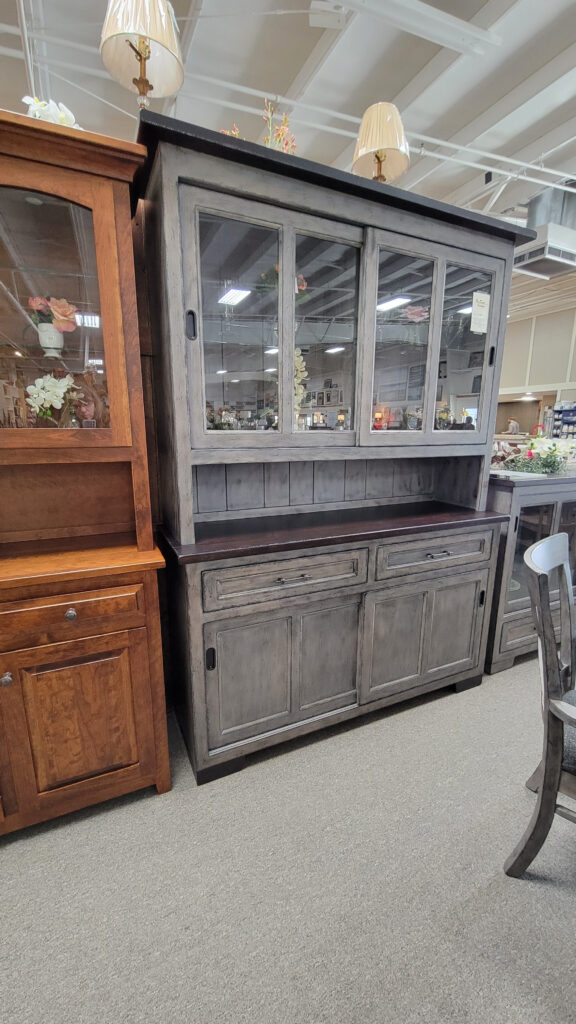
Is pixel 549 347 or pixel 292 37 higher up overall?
pixel 292 37

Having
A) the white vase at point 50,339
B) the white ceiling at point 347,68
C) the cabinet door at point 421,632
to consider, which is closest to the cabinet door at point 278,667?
the cabinet door at point 421,632

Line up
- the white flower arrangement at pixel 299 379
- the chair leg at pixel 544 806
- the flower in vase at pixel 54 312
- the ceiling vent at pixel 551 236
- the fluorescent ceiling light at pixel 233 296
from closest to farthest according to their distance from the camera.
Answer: the chair leg at pixel 544 806, the flower in vase at pixel 54 312, the fluorescent ceiling light at pixel 233 296, the white flower arrangement at pixel 299 379, the ceiling vent at pixel 551 236

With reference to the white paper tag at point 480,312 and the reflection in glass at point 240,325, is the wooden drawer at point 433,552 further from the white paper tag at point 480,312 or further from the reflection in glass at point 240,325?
the white paper tag at point 480,312

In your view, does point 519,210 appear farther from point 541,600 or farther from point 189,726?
point 189,726

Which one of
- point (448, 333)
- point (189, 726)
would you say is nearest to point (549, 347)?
point (448, 333)

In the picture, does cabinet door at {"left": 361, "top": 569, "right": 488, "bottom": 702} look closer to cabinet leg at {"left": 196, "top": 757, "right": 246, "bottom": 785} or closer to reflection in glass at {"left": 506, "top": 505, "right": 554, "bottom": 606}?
reflection in glass at {"left": 506, "top": 505, "right": 554, "bottom": 606}

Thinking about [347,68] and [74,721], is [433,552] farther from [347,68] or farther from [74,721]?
[347,68]

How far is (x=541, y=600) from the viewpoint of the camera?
117 cm

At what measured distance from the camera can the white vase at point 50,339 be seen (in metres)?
1.49

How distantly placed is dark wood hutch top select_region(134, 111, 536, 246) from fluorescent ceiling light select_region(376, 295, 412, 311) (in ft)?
1.15

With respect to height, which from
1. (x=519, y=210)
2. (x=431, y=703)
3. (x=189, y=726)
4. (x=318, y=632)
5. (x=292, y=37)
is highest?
(x=292, y=37)

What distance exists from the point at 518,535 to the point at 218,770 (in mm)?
2028

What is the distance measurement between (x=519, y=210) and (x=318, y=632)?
167 inches

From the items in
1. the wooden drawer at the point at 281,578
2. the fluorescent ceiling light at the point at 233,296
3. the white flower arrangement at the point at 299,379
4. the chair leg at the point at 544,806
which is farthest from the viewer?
the white flower arrangement at the point at 299,379
